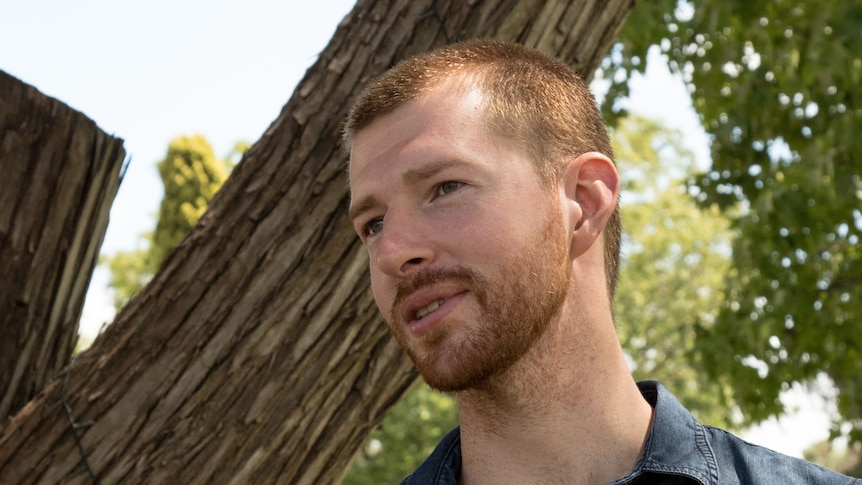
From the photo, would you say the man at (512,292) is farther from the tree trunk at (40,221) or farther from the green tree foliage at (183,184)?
the green tree foliage at (183,184)

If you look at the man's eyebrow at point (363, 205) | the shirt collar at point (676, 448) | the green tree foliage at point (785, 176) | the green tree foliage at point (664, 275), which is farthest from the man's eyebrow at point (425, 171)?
the green tree foliage at point (664, 275)

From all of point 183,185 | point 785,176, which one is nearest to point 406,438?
point 183,185

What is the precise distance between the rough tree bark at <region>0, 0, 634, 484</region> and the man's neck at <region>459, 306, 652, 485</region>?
81 centimetres

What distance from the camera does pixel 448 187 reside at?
2.05 meters

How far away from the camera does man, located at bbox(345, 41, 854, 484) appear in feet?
6.42

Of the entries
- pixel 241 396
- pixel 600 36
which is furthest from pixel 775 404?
pixel 241 396

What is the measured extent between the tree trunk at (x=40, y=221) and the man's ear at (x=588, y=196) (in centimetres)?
159

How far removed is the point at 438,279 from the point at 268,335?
3.03 feet

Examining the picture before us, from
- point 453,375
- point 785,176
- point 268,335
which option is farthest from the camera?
point 785,176

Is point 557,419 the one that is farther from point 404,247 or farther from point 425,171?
point 425,171

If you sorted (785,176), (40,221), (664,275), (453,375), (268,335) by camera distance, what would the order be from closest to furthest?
(453,375) → (268,335) → (40,221) → (785,176) → (664,275)

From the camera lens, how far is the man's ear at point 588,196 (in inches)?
84.0

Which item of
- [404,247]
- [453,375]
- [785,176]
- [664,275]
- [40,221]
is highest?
[40,221]

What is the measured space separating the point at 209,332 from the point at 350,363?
1.34 ft
